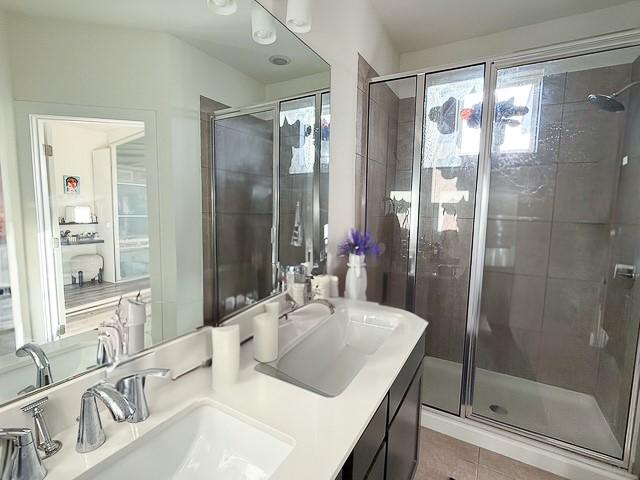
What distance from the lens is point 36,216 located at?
61 centimetres

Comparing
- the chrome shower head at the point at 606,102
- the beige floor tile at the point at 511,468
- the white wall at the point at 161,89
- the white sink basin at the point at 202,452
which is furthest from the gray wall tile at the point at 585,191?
the white sink basin at the point at 202,452

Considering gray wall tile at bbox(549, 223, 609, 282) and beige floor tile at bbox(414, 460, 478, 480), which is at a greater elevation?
gray wall tile at bbox(549, 223, 609, 282)

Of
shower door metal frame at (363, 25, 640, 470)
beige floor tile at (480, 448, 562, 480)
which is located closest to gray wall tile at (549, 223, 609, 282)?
shower door metal frame at (363, 25, 640, 470)

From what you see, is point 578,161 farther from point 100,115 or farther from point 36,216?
point 36,216

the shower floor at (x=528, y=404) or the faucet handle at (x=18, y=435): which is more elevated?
the faucet handle at (x=18, y=435)

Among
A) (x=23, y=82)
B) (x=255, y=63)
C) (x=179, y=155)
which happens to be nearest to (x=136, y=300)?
(x=179, y=155)

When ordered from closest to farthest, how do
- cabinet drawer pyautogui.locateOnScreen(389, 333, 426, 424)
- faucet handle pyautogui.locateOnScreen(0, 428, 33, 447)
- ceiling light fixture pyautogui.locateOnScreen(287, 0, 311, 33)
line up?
faucet handle pyautogui.locateOnScreen(0, 428, 33, 447), cabinet drawer pyautogui.locateOnScreen(389, 333, 426, 424), ceiling light fixture pyautogui.locateOnScreen(287, 0, 311, 33)

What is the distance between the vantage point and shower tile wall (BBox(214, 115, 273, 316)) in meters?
1.04

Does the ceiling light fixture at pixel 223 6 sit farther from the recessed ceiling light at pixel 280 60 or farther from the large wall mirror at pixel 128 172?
the recessed ceiling light at pixel 280 60

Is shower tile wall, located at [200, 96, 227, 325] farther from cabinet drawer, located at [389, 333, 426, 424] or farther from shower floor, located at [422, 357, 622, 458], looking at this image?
shower floor, located at [422, 357, 622, 458]

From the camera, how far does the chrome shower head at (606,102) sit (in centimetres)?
195

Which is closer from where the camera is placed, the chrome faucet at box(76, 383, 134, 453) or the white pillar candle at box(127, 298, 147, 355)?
the chrome faucet at box(76, 383, 134, 453)

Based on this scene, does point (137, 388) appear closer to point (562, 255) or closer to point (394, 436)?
point (394, 436)

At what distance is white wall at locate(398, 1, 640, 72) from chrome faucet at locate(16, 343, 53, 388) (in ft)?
8.07
